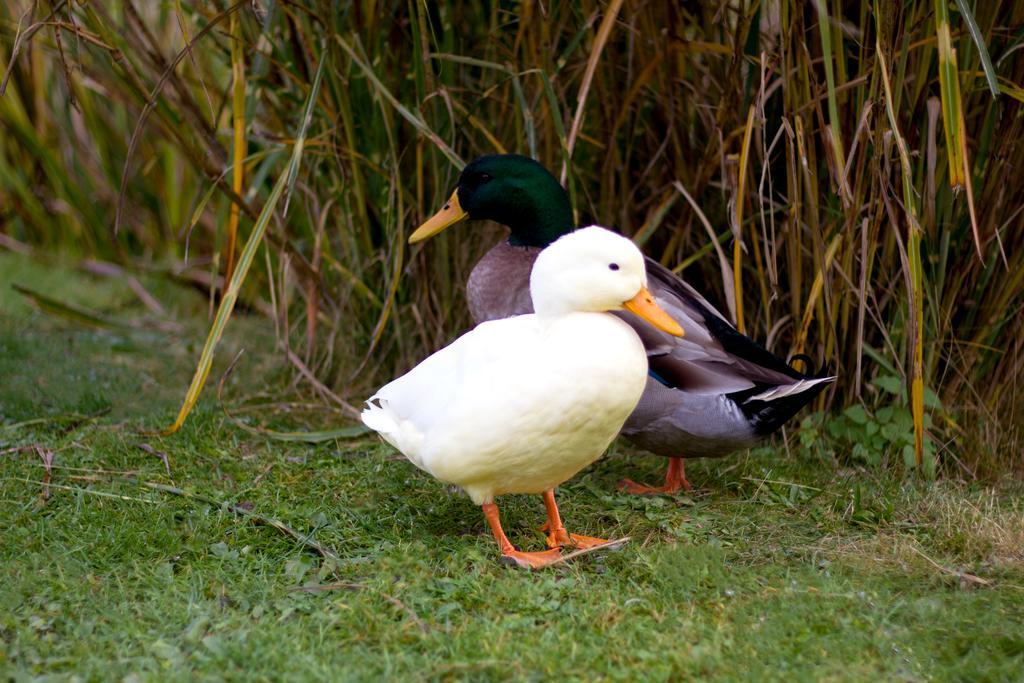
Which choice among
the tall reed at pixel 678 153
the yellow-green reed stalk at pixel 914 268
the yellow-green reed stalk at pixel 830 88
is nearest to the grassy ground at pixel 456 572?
the yellow-green reed stalk at pixel 914 268

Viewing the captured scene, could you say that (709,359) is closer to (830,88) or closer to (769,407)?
(769,407)

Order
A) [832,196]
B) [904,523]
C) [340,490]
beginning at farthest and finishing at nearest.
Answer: [832,196]
[340,490]
[904,523]

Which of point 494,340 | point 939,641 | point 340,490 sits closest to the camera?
point 939,641

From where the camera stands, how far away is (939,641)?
258 centimetres

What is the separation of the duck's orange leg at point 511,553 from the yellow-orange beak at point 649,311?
0.69m

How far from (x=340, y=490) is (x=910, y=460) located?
73.0 inches

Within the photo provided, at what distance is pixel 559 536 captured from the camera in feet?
10.4

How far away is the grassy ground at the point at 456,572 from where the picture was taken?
98.2 inches

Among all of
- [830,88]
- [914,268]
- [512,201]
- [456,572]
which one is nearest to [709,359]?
[914,268]

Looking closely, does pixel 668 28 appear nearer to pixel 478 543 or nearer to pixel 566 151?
pixel 566 151

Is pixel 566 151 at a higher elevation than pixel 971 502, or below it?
higher

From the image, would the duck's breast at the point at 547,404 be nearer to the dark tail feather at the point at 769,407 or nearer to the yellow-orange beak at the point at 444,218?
the dark tail feather at the point at 769,407

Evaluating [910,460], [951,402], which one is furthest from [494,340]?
[951,402]

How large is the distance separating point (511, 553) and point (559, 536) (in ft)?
0.61
